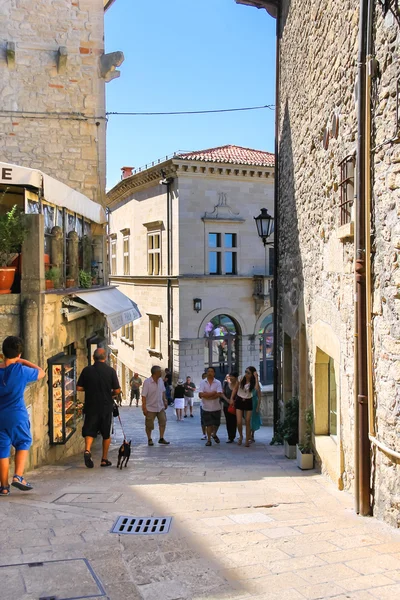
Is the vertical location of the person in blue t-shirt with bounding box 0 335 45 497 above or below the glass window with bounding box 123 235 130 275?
below

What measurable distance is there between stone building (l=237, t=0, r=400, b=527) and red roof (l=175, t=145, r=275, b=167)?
49.9 ft

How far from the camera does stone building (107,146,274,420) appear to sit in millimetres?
24594

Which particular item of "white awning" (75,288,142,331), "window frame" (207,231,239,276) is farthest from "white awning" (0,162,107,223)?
"window frame" (207,231,239,276)

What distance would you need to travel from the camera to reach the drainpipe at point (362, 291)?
5.11 metres

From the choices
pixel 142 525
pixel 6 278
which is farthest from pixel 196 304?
pixel 142 525

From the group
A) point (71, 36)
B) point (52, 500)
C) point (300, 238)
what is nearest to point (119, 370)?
point (71, 36)

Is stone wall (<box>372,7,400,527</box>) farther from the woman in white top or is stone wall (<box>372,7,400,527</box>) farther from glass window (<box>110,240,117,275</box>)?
glass window (<box>110,240,117,275</box>)

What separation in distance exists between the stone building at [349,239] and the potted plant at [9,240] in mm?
3770

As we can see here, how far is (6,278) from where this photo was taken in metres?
7.61

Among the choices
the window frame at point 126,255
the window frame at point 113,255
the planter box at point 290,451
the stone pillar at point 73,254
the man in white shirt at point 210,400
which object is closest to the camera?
the planter box at point 290,451

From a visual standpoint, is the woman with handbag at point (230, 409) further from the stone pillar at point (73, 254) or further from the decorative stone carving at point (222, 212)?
the decorative stone carving at point (222, 212)

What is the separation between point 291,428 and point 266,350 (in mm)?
17316

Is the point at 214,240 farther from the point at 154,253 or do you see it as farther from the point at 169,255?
the point at 154,253

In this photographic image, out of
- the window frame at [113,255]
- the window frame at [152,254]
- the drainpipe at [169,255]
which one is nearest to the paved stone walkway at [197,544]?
the drainpipe at [169,255]
